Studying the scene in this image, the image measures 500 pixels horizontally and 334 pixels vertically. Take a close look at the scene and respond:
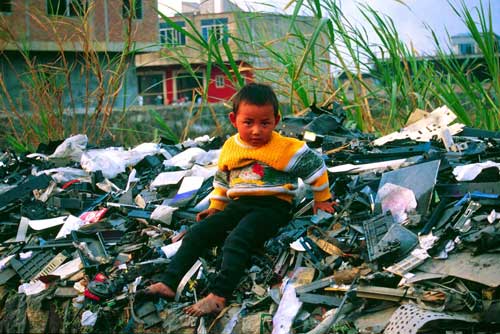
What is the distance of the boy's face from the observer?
3.00m

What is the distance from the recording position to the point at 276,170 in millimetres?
3141

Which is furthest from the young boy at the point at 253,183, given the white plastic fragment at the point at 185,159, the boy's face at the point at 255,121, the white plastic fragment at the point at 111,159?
the white plastic fragment at the point at 111,159

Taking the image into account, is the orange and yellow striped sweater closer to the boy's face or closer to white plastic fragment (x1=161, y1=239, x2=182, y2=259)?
the boy's face

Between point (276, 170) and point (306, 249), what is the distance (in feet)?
1.59

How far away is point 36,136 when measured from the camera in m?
6.52

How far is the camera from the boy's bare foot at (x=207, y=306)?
2.54 meters

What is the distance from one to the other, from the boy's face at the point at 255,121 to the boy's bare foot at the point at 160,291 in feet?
2.93

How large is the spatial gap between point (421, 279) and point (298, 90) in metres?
3.29

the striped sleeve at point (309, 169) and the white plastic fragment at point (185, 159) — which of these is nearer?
the striped sleeve at point (309, 169)

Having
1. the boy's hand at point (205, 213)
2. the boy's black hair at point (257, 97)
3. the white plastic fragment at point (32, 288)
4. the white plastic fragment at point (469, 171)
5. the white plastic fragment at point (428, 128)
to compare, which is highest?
the boy's black hair at point (257, 97)

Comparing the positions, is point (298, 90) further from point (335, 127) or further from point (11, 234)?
point (11, 234)

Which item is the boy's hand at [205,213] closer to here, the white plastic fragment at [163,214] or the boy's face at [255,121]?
the white plastic fragment at [163,214]

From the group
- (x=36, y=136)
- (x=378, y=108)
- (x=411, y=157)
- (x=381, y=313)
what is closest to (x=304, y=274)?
(x=381, y=313)

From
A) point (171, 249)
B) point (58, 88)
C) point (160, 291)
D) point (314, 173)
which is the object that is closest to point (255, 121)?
point (314, 173)
